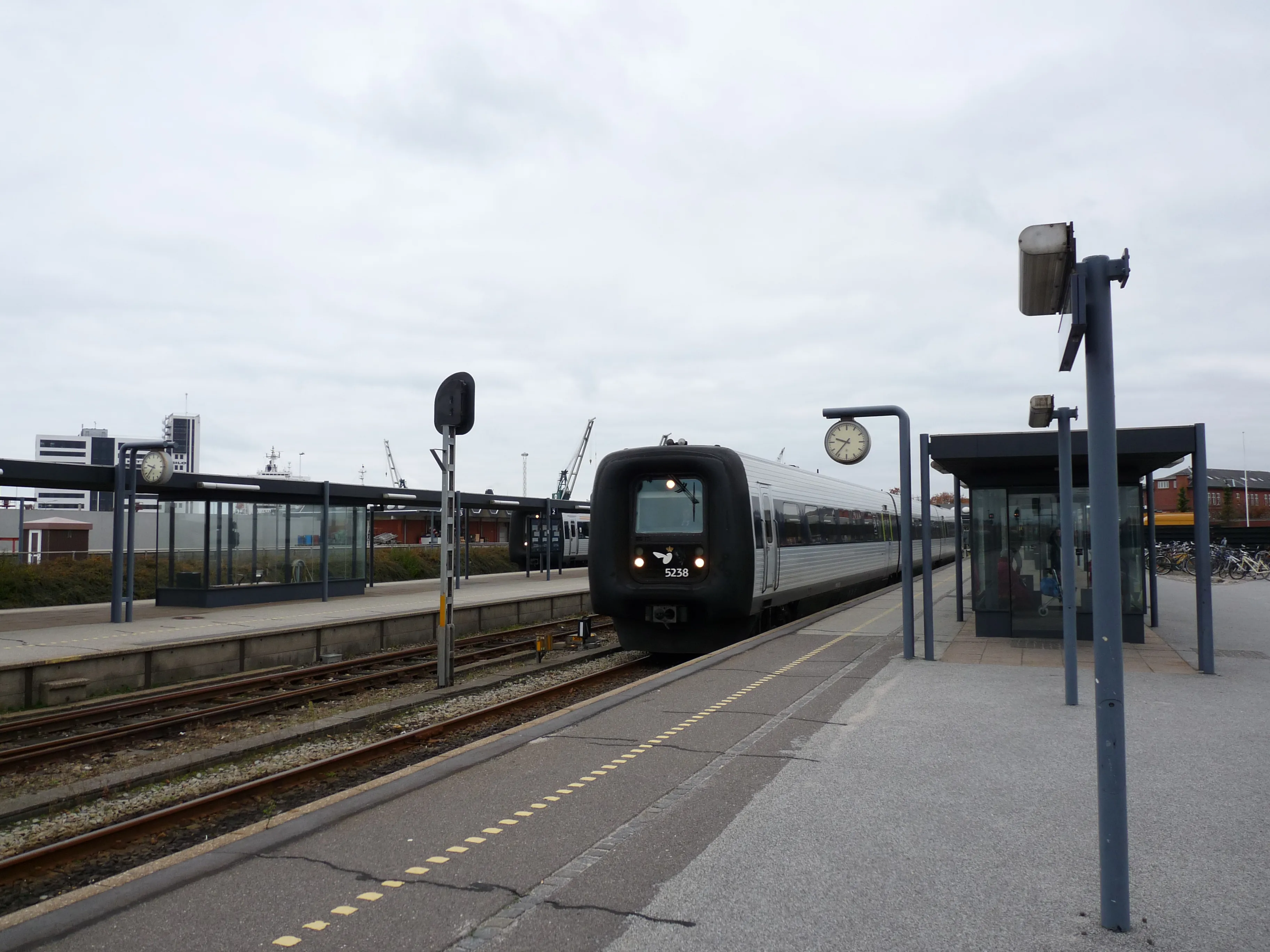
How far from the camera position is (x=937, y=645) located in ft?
41.7

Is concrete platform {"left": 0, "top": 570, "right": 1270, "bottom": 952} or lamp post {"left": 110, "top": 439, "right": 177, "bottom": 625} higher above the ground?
lamp post {"left": 110, "top": 439, "right": 177, "bottom": 625}

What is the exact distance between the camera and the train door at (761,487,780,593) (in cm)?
1320

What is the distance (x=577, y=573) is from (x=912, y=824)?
3099 cm

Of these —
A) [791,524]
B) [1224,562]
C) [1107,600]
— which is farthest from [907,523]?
[1224,562]

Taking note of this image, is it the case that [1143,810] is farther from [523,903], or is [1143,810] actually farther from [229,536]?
[229,536]

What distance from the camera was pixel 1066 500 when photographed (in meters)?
8.75

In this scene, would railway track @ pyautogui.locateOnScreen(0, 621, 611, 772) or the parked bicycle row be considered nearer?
railway track @ pyautogui.locateOnScreen(0, 621, 611, 772)

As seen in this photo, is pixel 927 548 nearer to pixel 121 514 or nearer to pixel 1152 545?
pixel 1152 545

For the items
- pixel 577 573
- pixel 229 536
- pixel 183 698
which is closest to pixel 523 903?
pixel 183 698

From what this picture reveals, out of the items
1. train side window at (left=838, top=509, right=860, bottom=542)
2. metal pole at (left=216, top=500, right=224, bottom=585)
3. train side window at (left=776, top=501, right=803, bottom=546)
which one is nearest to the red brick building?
train side window at (left=838, top=509, right=860, bottom=542)

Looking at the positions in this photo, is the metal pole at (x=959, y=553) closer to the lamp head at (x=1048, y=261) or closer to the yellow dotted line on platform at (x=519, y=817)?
the yellow dotted line on platform at (x=519, y=817)

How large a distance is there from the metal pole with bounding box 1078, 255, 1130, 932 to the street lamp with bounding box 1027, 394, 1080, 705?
444 cm

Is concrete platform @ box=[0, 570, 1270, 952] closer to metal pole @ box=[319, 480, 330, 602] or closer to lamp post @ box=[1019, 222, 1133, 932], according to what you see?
lamp post @ box=[1019, 222, 1133, 932]

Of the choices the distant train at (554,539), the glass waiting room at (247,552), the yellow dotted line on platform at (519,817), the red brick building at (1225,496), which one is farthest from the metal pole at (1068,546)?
the red brick building at (1225,496)
